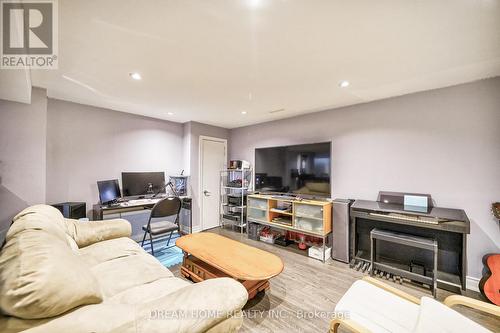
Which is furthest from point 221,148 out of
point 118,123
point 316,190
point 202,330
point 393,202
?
point 202,330

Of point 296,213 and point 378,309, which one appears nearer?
point 378,309

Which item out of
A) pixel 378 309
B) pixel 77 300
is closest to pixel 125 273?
pixel 77 300

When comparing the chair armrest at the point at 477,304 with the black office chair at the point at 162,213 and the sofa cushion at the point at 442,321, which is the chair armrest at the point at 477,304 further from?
the black office chair at the point at 162,213

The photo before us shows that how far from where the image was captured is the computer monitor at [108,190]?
303cm

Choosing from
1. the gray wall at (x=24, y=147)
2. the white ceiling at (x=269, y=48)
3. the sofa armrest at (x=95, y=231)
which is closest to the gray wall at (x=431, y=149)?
the white ceiling at (x=269, y=48)

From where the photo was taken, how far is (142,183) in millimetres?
3641

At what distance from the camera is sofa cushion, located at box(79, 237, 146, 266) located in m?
1.80

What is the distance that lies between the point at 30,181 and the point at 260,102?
321cm

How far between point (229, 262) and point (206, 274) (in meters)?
0.41

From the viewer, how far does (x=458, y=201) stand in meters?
2.30

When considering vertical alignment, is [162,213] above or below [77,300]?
below

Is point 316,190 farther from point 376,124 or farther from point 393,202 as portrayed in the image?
point 376,124

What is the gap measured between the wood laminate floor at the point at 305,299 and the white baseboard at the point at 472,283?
105 millimetres

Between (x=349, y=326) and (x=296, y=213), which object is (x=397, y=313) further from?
(x=296, y=213)
